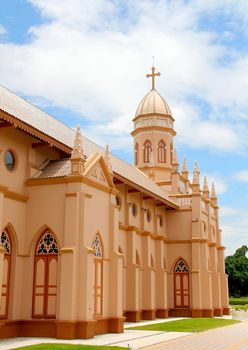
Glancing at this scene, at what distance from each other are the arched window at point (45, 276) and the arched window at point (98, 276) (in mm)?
1753

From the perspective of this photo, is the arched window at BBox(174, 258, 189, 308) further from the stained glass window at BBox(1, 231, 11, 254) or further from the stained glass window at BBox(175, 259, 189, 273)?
the stained glass window at BBox(1, 231, 11, 254)

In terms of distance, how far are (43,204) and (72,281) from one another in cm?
322

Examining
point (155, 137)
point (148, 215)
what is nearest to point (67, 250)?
point (148, 215)

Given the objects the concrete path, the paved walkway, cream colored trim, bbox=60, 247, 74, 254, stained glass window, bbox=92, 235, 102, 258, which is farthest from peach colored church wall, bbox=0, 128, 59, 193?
the concrete path

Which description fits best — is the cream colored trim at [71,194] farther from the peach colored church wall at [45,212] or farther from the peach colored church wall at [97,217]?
the peach colored church wall at [97,217]

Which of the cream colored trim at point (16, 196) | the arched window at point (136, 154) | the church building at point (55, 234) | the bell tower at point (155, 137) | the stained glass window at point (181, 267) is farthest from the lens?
the arched window at point (136, 154)

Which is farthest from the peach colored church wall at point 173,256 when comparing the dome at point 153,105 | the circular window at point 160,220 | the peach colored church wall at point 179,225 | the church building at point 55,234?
the dome at point 153,105

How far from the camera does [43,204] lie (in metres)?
18.8

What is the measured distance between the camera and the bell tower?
42688mm

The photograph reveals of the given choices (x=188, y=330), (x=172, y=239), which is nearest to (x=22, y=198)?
(x=188, y=330)

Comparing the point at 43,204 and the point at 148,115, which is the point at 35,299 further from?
the point at 148,115

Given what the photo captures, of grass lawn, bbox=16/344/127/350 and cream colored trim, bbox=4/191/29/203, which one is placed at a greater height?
cream colored trim, bbox=4/191/29/203

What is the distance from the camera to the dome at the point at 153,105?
43312 mm

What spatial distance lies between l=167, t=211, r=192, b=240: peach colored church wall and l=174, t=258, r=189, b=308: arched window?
1692 mm
